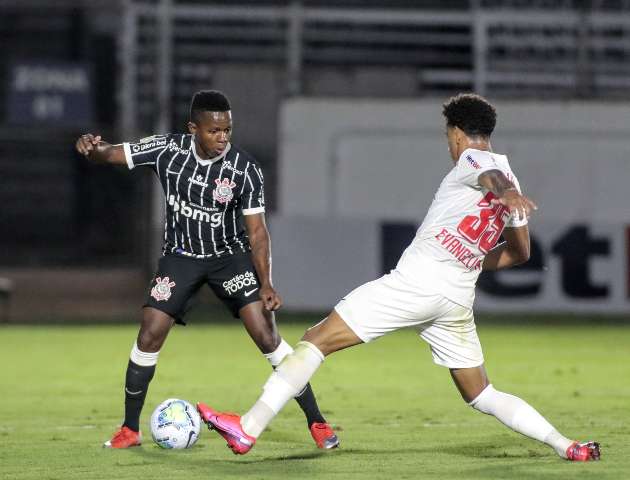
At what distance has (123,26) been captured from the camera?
75.0ft

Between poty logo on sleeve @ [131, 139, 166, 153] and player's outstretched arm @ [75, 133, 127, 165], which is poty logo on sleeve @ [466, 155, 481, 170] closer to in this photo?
poty logo on sleeve @ [131, 139, 166, 153]

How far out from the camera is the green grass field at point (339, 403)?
7226 millimetres

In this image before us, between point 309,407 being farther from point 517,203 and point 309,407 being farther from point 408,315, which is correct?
point 517,203

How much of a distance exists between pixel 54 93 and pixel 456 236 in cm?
1663

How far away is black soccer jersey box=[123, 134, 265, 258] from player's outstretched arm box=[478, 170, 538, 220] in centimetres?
170

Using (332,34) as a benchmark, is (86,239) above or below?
below

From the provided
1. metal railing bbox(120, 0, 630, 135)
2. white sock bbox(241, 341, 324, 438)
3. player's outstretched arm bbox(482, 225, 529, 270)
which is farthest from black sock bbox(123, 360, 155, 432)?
metal railing bbox(120, 0, 630, 135)

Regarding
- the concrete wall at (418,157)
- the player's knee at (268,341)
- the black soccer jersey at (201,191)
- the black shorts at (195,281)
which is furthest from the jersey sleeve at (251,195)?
the concrete wall at (418,157)

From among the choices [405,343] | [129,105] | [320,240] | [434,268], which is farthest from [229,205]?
[129,105]

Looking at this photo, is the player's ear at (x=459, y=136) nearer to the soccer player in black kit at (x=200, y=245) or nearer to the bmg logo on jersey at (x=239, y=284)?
the soccer player in black kit at (x=200, y=245)

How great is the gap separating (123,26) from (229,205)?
50.6 ft

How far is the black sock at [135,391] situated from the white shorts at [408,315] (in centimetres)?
157

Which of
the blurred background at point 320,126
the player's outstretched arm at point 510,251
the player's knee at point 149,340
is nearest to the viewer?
the player's outstretched arm at point 510,251

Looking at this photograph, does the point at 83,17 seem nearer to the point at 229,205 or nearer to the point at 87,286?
the point at 87,286
